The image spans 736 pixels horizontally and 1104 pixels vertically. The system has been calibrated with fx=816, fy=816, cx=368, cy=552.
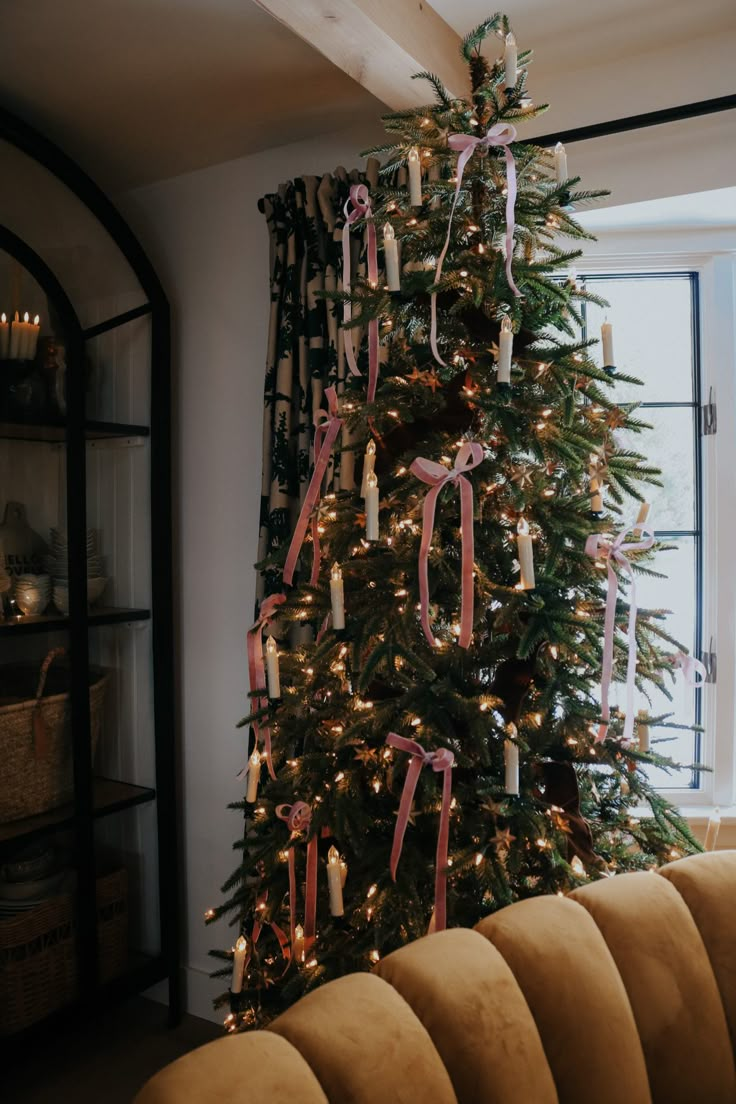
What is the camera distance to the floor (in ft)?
7.09

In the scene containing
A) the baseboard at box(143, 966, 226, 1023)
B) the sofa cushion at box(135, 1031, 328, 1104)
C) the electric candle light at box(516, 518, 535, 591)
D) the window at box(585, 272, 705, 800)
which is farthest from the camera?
the baseboard at box(143, 966, 226, 1023)

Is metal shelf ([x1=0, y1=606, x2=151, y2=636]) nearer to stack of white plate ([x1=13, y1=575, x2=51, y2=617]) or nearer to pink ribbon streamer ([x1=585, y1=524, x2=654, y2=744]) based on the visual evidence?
stack of white plate ([x1=13, y1=575, x2=51, y2=617])

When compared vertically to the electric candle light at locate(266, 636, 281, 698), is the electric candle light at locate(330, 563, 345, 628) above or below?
above

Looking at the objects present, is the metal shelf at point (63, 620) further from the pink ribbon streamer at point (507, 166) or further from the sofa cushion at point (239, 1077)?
the sofa cushion at point (239, 1077)

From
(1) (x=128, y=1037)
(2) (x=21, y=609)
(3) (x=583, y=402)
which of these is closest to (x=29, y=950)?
(1) (x=128, y=1037)

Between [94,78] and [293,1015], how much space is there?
2148 millimetres

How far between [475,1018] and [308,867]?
1.85ft

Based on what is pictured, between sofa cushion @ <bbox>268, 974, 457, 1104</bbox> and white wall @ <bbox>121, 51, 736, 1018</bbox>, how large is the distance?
1.60 metres

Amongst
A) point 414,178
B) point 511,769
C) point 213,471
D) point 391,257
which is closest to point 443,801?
point 511,769

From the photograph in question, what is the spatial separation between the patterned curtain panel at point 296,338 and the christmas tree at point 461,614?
574mm

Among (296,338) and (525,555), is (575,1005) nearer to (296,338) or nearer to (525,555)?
(525,555)

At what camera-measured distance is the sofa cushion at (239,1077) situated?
806 millimetres

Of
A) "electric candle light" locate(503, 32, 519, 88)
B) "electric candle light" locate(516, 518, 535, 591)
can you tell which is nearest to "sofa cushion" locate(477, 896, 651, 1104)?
"electric candle light" locate(516, 518, 535, 591)

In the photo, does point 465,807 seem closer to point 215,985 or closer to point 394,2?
point 215,985
